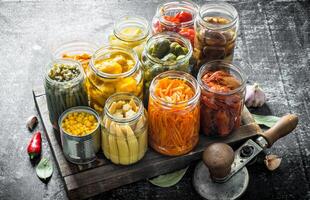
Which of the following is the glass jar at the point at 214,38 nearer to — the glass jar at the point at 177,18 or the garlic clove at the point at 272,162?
the glass jar at the point at 177,18

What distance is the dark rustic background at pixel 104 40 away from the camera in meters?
1.80

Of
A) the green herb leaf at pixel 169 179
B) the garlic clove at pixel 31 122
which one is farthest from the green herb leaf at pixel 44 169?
the green herb leaf at pixel 169 179

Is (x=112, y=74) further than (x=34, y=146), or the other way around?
(x=34, y=146)

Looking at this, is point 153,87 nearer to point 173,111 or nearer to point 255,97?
point 173,111

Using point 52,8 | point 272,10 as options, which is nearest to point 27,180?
point 52,8

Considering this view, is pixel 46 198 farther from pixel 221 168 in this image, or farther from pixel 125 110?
pixel 221 168

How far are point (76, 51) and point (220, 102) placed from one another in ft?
1.62

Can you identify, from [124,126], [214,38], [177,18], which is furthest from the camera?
[177,18]

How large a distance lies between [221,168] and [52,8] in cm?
109

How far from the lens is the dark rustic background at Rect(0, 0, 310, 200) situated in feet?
5.90

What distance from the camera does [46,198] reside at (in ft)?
5.78

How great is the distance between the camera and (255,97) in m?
2.02

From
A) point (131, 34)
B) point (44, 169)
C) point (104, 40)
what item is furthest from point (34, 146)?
point (104, 40)

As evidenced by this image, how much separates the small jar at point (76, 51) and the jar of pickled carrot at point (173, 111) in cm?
28
